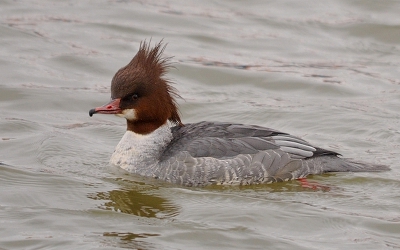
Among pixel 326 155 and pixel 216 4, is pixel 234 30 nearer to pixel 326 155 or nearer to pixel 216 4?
pixel 216 4

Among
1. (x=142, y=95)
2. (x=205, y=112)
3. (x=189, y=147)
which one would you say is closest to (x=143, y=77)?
(x=142, y=95)

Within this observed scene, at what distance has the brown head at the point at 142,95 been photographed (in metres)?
9.70

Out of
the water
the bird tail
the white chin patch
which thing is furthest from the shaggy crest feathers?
the bird tail

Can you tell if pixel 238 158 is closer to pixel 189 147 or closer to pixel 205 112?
pixel 189 147

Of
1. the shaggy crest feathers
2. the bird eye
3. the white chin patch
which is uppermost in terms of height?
the shaggy crest feathers

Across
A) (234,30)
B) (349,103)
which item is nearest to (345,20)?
(234,30)

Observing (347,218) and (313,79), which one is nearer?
(347,218)

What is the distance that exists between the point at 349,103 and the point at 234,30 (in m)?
3.79

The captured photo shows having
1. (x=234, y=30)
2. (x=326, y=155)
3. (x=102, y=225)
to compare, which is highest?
(x=234, y=30)

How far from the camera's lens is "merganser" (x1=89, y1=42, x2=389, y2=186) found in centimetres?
966

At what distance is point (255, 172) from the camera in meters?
9.71

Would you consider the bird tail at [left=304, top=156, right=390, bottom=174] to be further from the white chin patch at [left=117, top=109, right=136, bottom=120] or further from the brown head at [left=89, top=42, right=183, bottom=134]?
the white chin patch at [left=117, top=109, right=136, bottom=120]

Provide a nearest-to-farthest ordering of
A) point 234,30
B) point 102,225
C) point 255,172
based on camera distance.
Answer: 1. point 102,225
2. point 255,172
3. point 234,30

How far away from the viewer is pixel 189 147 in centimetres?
971
